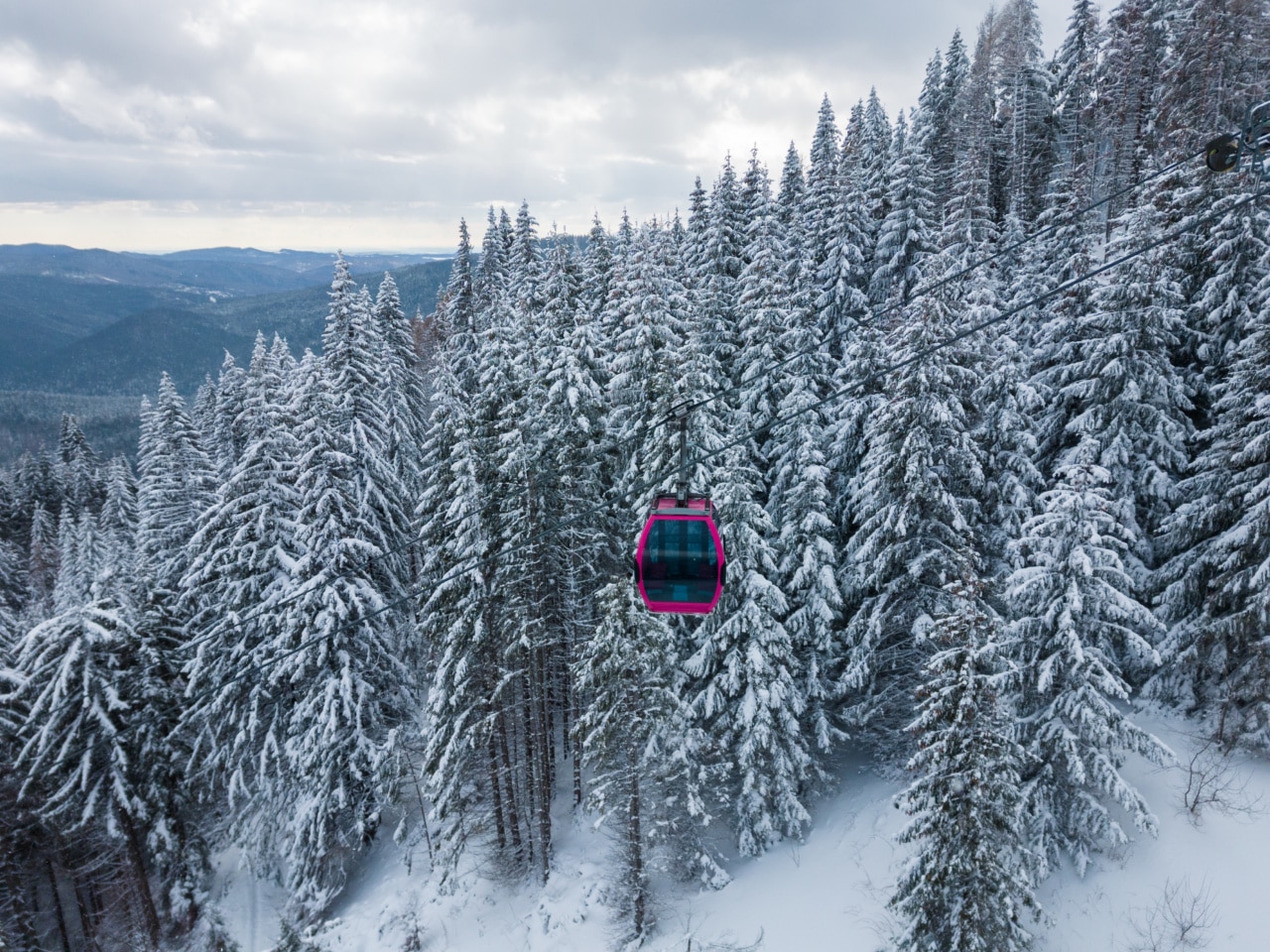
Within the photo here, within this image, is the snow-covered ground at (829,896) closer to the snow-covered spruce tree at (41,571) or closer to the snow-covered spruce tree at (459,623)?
the snow-covered spruce tree at (459,623)

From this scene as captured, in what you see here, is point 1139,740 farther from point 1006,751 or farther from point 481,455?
point 481,455

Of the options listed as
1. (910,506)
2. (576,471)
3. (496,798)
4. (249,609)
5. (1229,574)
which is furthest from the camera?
(496,798)

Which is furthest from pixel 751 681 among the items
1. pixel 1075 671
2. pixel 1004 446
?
pixel 1004 446

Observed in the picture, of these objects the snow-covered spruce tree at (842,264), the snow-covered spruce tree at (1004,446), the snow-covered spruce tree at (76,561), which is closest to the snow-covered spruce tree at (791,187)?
the snow-covered spruce tree at (842,264)

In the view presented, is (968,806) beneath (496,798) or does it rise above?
above

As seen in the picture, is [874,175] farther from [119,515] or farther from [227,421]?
[119,515]

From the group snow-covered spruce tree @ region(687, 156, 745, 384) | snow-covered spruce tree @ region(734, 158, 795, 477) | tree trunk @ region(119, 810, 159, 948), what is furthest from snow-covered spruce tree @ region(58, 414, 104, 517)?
snow-covered spruce tree @ region(734, 158, 795, 477)

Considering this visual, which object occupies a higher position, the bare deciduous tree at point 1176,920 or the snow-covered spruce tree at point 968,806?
the snow-covered spruce tree at point 968,806
